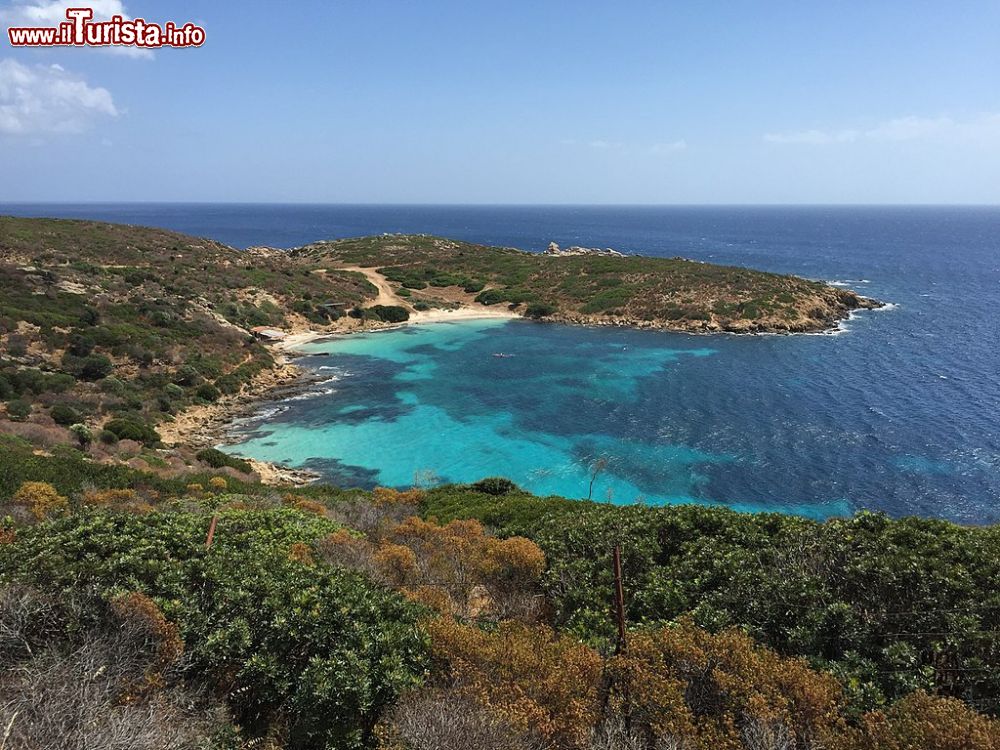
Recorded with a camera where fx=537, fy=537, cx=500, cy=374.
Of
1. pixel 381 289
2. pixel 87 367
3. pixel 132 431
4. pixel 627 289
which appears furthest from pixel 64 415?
pixel 627 289

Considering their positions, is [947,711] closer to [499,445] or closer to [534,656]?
[534,656]

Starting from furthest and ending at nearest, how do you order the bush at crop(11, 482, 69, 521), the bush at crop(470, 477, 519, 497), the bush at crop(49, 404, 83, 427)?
the bush at crop(49, 404, 83, 427), the bush at crop(470, 477, 519, 497), the bush at crop(11, 482, 69, 521)

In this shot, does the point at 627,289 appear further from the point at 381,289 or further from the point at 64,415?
the point at 64,415

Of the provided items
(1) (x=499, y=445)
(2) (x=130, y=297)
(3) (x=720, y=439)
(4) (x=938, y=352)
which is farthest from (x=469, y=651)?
(4) (x=938, y=352)

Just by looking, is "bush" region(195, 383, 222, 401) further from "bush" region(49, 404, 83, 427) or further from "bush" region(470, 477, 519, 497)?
"bush" region(470, 477, 519, 497)

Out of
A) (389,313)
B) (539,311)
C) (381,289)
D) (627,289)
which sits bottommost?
(389,313)

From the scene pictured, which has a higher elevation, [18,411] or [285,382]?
[18,411]

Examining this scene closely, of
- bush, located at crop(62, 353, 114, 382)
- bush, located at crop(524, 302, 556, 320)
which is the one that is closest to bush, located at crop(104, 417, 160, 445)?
bush, located at crop(62, 353, 114, 382)
